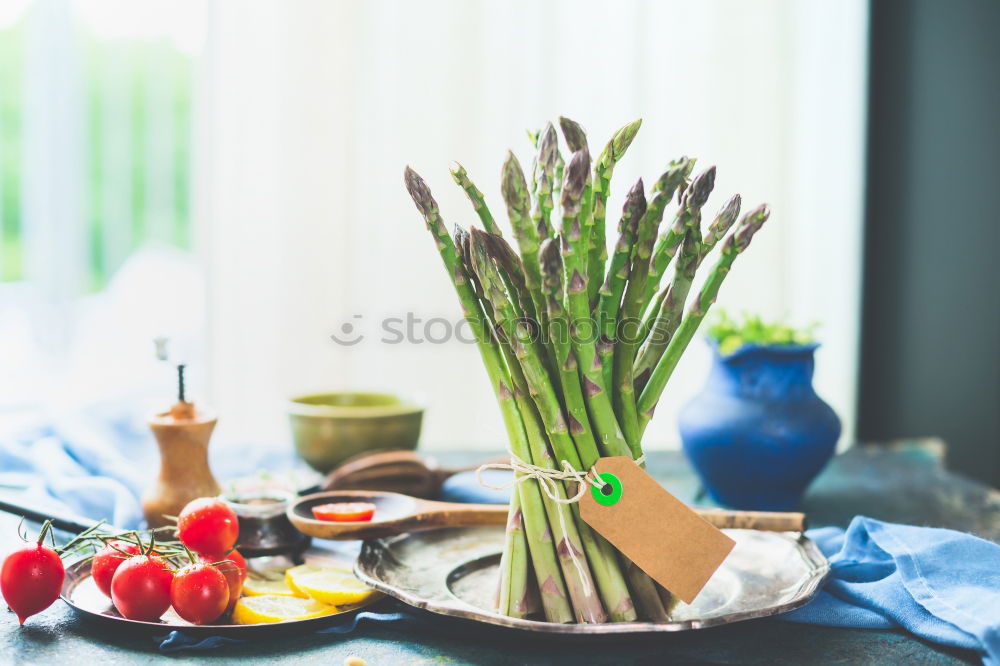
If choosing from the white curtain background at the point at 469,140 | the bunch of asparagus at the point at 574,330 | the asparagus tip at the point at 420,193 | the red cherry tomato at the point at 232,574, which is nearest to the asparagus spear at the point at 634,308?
the bunch of asparagus at the point at 574,330

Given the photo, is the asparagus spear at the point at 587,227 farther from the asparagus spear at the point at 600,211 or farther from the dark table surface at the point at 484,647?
the dark table surface at the point at 484,647

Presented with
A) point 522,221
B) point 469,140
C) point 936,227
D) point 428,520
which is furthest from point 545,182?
point 936,227

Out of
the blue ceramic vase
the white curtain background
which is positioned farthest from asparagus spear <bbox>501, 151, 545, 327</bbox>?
the white curtain background

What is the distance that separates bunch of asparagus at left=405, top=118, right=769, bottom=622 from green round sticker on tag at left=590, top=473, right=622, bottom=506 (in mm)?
21

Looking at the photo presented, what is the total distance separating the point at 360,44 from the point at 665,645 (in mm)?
2178

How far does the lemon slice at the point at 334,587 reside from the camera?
931mm

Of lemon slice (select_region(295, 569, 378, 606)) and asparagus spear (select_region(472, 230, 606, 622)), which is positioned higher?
asparagus spear (select_region(472, 230, 606, 622))

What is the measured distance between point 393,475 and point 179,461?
11.9 inches

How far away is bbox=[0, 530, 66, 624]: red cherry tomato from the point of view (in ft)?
2.83

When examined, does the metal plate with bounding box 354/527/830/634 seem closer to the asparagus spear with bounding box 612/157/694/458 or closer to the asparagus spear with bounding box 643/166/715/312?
the asparagus spear with bounding box 612/157/694/458

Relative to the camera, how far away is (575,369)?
0.87 metres

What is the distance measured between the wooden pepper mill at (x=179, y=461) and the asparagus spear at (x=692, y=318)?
0.58 metres

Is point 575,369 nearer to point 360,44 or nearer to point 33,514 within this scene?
point 33,514

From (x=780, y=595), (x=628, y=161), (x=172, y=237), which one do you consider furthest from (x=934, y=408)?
(x=172, y=237)
